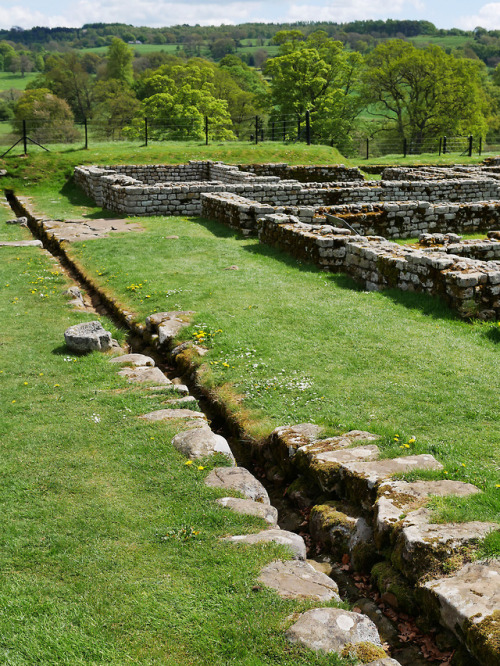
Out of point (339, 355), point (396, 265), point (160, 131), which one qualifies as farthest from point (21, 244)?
point (160, 131)

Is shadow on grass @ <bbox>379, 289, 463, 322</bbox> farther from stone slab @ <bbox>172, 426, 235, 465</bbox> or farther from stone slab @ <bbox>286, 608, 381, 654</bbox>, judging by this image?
stone slab @ <bbox>286, 608, 381, 654</bbox>

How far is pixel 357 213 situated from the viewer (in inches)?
656

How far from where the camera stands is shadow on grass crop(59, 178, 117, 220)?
20438mm

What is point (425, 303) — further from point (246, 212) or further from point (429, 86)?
point (429, 86)

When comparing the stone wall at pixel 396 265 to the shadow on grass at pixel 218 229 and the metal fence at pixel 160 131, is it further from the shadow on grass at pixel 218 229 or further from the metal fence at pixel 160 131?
the metal fence at pixel 160 131

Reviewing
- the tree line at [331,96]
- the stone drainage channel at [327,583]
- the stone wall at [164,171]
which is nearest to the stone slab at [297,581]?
the stone drainage channel at [327,583]

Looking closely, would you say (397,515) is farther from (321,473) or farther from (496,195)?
(496,195)

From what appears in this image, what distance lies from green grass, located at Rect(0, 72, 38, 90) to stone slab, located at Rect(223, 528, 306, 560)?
12120 centimetres

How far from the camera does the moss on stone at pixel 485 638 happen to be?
3490 millimetres

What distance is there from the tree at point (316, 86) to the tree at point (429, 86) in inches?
123

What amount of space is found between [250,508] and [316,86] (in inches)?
1975

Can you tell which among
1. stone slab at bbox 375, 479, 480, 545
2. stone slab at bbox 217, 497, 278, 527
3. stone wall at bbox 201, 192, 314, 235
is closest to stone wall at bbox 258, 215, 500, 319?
stone wall at bbox 201, 192, 314, 235

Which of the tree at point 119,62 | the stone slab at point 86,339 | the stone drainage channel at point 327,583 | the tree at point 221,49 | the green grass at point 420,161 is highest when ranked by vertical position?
the tree at point 221,49

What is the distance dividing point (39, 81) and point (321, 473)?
82.3 meters
